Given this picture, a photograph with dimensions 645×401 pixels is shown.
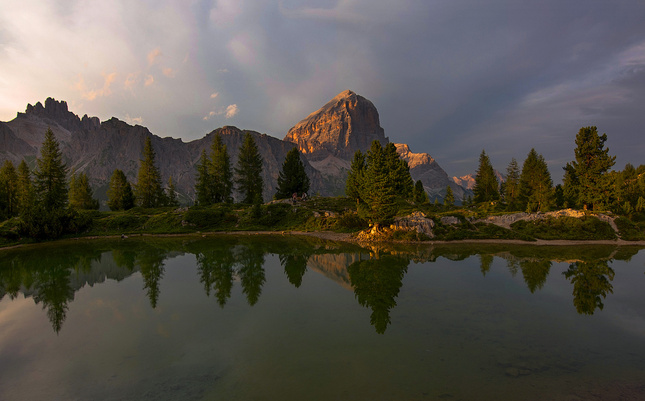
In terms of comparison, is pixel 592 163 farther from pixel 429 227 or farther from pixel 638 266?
pixel 429 227

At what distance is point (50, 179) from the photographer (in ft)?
180

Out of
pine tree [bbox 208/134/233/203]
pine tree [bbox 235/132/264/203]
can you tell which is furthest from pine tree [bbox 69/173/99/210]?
pine tree [bbox 235/132/264/203]

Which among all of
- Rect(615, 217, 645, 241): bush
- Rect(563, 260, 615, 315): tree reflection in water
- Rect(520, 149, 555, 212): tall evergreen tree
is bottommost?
Rect(563, 260, 615, 315): tree reflection in water

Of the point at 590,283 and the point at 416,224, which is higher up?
the point at 416,224

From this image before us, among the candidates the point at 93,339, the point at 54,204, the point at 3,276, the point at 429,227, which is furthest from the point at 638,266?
the point at 54,204

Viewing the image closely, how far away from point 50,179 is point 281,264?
57780 millimetres

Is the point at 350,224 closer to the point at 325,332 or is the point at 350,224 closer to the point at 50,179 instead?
the point at 325,332

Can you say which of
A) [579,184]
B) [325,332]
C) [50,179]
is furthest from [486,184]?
[50,179]

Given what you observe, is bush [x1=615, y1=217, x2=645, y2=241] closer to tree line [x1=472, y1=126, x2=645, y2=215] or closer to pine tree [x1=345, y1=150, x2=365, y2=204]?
tree line [x1=472, y1=126, x2=645, y2=215]

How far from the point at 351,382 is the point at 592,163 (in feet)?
182

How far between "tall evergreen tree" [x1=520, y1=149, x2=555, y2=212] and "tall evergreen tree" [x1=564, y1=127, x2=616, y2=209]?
35.4 feet

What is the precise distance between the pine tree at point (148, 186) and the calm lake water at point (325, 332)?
5333 centimetres

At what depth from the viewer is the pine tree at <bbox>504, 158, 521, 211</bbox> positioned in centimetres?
6896

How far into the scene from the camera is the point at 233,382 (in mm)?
8812
